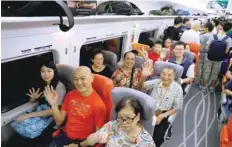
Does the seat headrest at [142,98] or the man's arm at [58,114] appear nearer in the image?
the seat headrest at [142,98]

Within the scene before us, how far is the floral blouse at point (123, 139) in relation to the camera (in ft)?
5.81

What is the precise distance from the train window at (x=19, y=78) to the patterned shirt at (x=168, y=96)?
4.48ft

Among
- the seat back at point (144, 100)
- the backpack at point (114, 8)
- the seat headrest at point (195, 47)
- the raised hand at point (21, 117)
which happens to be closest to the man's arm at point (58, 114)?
the raised hand at point (21, 117)

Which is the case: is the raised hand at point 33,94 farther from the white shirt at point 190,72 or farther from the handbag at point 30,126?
the white shirt at point 190,72

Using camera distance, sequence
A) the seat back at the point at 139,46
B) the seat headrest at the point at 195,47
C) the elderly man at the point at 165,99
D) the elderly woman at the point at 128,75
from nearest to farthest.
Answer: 1. the elderly man at the point at 165,99
2. the elderly woman at the point at 128,75
3. the seat back at the point at 139,46
4. the seat headrest at the point at 195,47

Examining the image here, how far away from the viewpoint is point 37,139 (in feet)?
7.66

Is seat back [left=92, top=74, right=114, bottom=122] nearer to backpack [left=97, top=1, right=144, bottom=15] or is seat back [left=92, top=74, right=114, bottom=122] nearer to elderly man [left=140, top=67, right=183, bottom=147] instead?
elderly man [left=140, top=67, right=183, bottom=147]

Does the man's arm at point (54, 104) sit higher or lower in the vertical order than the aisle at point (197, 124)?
higher

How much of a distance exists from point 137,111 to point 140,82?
3.84ft

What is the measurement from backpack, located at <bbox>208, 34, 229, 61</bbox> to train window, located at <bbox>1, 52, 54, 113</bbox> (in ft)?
13.4

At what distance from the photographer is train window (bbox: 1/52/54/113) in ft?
8.02

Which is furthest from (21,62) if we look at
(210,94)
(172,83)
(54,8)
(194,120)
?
(210,94)

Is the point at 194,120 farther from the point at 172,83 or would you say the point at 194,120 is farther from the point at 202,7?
the point at 202,7

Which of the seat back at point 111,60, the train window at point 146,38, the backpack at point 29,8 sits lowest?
the seat back at point 111,60
